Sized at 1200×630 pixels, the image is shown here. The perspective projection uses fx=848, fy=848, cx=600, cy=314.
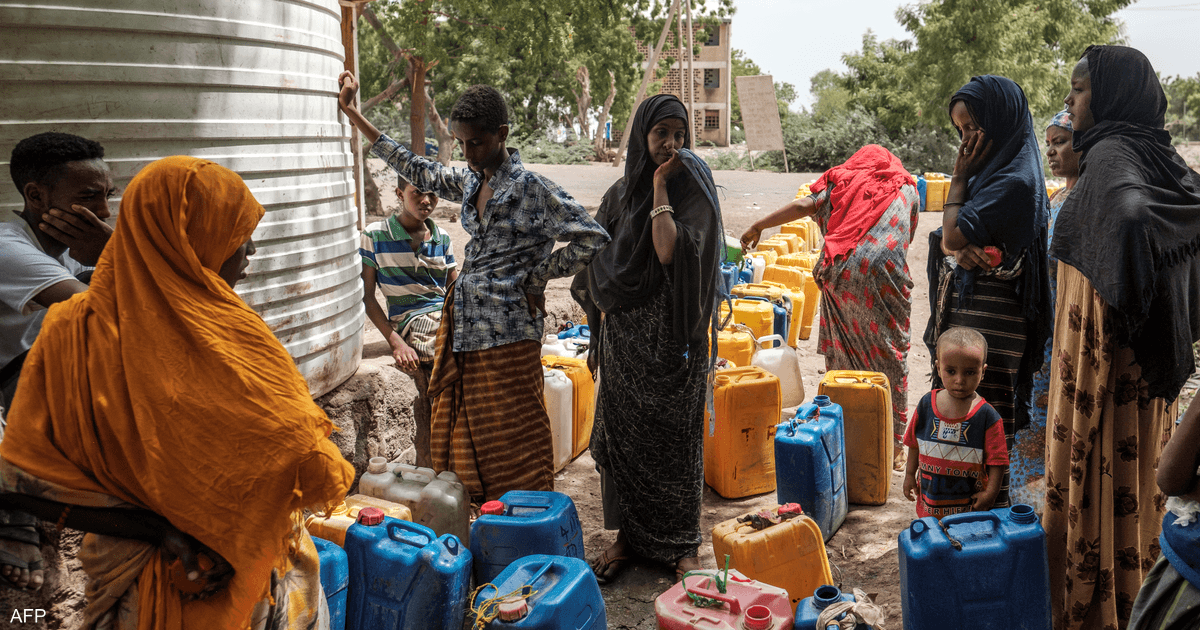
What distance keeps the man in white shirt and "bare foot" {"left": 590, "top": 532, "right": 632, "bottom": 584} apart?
2.18m

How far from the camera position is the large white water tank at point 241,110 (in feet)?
9.57

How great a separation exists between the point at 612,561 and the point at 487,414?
0.81 m

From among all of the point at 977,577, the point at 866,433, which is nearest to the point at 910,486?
the point at 977,577

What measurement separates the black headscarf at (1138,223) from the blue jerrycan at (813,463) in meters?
1.36

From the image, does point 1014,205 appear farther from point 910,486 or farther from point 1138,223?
point 910,486

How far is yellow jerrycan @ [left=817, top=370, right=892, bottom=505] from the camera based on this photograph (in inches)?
165

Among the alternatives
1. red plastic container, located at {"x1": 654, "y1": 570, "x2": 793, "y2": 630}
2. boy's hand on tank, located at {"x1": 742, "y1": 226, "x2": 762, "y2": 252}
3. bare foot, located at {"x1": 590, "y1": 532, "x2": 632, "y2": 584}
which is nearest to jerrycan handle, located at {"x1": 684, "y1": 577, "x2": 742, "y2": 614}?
red plastic container, located at {"x1": 654, "y1": 570, "x2": 793, "y2": 630}

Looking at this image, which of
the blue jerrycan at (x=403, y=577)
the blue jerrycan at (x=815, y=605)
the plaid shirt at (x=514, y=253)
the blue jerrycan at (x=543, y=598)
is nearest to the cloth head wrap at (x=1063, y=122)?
the plaid shirt at (x=514, y=253)

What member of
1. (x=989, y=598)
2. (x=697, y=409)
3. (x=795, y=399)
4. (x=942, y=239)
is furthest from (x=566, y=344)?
(x=989, y=598)

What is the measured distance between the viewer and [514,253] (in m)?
3.44

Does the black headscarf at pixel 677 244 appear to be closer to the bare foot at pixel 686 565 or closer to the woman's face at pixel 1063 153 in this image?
the bare foot at pixel 686 565

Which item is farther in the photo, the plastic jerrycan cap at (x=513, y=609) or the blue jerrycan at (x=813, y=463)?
the blue jerrycan at (x=813, y=463)

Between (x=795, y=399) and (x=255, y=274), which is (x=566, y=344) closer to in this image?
(x=795, y=399)

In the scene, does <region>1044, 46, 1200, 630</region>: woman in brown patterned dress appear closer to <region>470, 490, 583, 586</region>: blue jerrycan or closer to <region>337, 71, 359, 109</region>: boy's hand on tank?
<region>470, 490, 583, 586</region>: blue jerrycan
